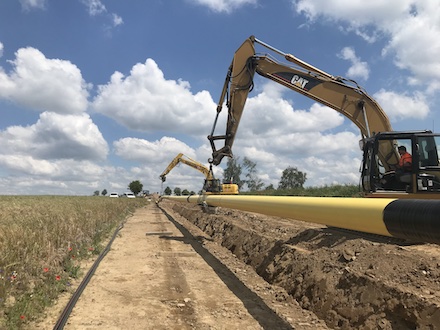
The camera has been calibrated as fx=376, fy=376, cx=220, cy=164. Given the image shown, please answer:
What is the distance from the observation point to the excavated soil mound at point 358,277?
16.1ft

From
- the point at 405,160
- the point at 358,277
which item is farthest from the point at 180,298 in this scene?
the point at 405,160

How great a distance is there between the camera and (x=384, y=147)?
9383mm

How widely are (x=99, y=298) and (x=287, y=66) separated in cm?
964

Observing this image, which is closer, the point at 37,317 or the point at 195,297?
the point at 37,317

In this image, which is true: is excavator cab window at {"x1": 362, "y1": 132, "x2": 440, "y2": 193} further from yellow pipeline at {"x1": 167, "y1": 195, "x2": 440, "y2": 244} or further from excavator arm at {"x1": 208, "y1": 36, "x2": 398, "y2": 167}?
yellow pipeline at {"x1": 167, "y1": 195, "x2": 440, "y2": 244}

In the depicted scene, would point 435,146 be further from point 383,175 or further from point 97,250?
point 97,250

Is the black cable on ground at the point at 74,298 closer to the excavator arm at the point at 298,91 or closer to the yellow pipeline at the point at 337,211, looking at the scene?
the yellow pipeline at the point at 337,211

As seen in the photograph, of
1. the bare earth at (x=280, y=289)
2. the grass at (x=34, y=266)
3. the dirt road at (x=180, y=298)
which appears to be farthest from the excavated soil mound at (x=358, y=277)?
the grass at (x=34, y=266)

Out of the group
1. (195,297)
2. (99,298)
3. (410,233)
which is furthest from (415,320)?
(99,298)

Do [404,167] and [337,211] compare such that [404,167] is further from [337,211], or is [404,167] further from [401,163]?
[337,211]

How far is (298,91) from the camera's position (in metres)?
12.6

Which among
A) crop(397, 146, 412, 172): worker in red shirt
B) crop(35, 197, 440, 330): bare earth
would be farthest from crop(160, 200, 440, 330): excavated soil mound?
crop(397, 146, 412, 172): worker in red shirt

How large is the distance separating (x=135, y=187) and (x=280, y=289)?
11210 centimetres

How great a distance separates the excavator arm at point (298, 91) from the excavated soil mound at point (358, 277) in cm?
306
